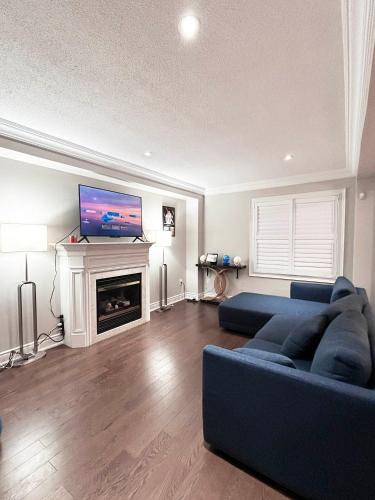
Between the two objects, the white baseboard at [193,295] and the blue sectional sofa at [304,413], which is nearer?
the blue sectional sofa at [304,413]

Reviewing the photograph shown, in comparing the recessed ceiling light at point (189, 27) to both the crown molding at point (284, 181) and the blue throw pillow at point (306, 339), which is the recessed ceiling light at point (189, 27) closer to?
the blue throw pillow at point (306, 339)

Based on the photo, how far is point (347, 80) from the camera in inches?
67.1

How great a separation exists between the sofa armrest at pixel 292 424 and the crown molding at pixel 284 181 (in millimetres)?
3897

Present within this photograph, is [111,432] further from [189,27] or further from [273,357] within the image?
[189,27]

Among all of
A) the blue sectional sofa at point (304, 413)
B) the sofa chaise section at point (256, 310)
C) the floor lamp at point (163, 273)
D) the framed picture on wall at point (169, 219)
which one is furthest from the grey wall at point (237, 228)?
the blue sectional sofa at point (304, 413)

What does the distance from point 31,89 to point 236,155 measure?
2.41 m

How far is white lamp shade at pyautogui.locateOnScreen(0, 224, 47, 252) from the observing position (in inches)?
96.0

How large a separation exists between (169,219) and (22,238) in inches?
118

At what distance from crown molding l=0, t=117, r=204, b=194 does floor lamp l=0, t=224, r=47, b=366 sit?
90 cm

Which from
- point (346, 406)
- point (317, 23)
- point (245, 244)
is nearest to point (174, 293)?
point (245, 244)

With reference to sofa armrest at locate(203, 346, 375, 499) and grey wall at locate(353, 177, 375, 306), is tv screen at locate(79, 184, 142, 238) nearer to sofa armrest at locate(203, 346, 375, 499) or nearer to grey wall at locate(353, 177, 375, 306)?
sofa armrest at locate(203, 346, 375, 499)

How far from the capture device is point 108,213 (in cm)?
360

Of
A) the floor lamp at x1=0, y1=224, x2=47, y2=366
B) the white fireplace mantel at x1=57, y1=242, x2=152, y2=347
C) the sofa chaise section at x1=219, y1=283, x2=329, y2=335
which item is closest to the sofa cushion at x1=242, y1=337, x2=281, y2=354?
the sofa chaise section at x1=219, y1=283, x2=329, y2=335

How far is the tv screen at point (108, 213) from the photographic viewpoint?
3.32 m
